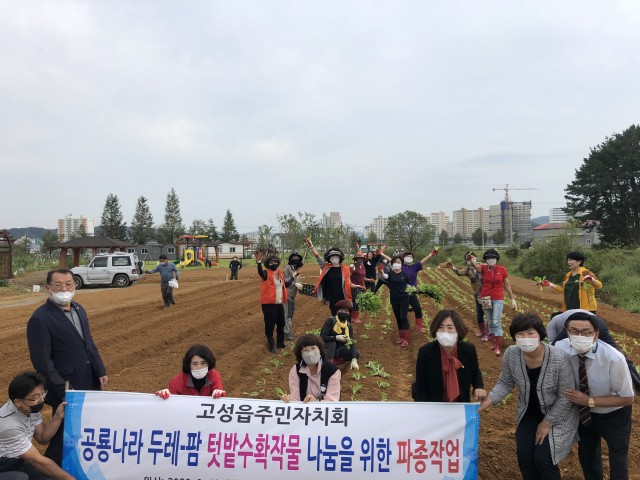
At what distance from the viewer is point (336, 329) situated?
21.9 feet

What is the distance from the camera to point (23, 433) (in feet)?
11.1

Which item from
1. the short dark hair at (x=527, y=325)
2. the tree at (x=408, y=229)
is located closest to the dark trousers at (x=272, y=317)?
the short dark hair at (x=527, y=325)

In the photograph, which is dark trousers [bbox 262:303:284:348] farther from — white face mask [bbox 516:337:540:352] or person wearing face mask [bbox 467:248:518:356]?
white face mask [bbox 516:337:540:352]

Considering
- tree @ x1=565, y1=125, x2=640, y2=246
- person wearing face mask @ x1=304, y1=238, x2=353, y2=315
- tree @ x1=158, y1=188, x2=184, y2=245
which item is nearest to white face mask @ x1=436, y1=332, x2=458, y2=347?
person wearing face mask @ x1=304, y1=238, x2=353, y2=315

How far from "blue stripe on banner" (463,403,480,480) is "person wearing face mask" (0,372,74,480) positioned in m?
2.85

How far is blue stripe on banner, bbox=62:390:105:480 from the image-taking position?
11.7ft

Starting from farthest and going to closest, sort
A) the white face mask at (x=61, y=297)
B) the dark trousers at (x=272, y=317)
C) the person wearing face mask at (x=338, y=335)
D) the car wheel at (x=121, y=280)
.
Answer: the car wheel at (x=121, y=280), the dark trousers at (x=272, y=317), the person wearing face mask at (x=338, y=335), the white face mask at (x=61, y=297)

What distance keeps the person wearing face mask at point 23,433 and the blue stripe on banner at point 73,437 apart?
0.09 metres

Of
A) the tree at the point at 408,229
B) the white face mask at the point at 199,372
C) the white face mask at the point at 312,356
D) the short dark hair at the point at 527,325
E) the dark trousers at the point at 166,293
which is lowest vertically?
the dark trousers at the point at 166,293

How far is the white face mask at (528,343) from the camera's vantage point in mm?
3262

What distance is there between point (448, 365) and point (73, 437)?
2.86 metres

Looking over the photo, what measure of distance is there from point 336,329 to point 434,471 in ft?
10.9

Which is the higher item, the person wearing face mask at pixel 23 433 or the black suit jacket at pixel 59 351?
the black suit jacket at pixel 59 351

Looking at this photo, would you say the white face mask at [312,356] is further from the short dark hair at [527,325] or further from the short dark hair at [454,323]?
the short dark hair at [527,325]
